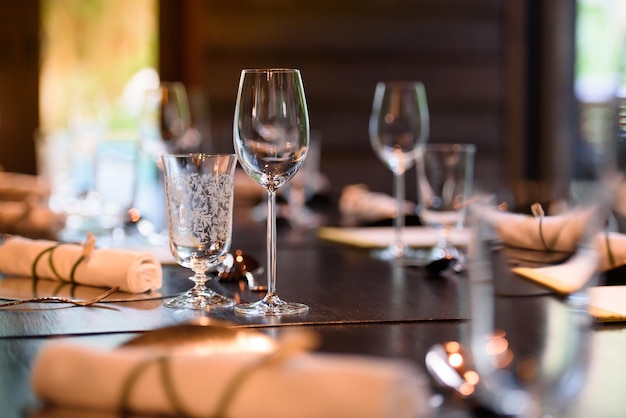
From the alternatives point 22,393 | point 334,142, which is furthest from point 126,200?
point 334,142

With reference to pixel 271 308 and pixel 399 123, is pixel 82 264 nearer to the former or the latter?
pixel 271 308

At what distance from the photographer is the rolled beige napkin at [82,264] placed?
4.13ft

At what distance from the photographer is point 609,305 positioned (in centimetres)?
112

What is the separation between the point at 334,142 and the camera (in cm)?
518

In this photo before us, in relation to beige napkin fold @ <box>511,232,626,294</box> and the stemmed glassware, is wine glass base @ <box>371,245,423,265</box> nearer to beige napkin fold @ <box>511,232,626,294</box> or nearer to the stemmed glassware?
the stemmed glassware

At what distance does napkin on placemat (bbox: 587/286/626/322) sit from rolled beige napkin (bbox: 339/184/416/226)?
1027mm

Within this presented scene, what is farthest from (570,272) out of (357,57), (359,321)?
(357,57)

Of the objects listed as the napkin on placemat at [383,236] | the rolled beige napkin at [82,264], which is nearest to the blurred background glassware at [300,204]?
the napkin on placemat at [383,236]

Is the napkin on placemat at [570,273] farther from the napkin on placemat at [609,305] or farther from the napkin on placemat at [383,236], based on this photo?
the napkin on placemat at [383,236]

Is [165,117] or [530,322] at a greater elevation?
[165,117]

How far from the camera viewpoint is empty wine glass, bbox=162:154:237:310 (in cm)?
117

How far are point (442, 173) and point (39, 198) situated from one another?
4.56 ft

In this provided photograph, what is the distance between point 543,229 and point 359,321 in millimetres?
307

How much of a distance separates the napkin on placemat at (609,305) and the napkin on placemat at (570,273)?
28 centimetres
